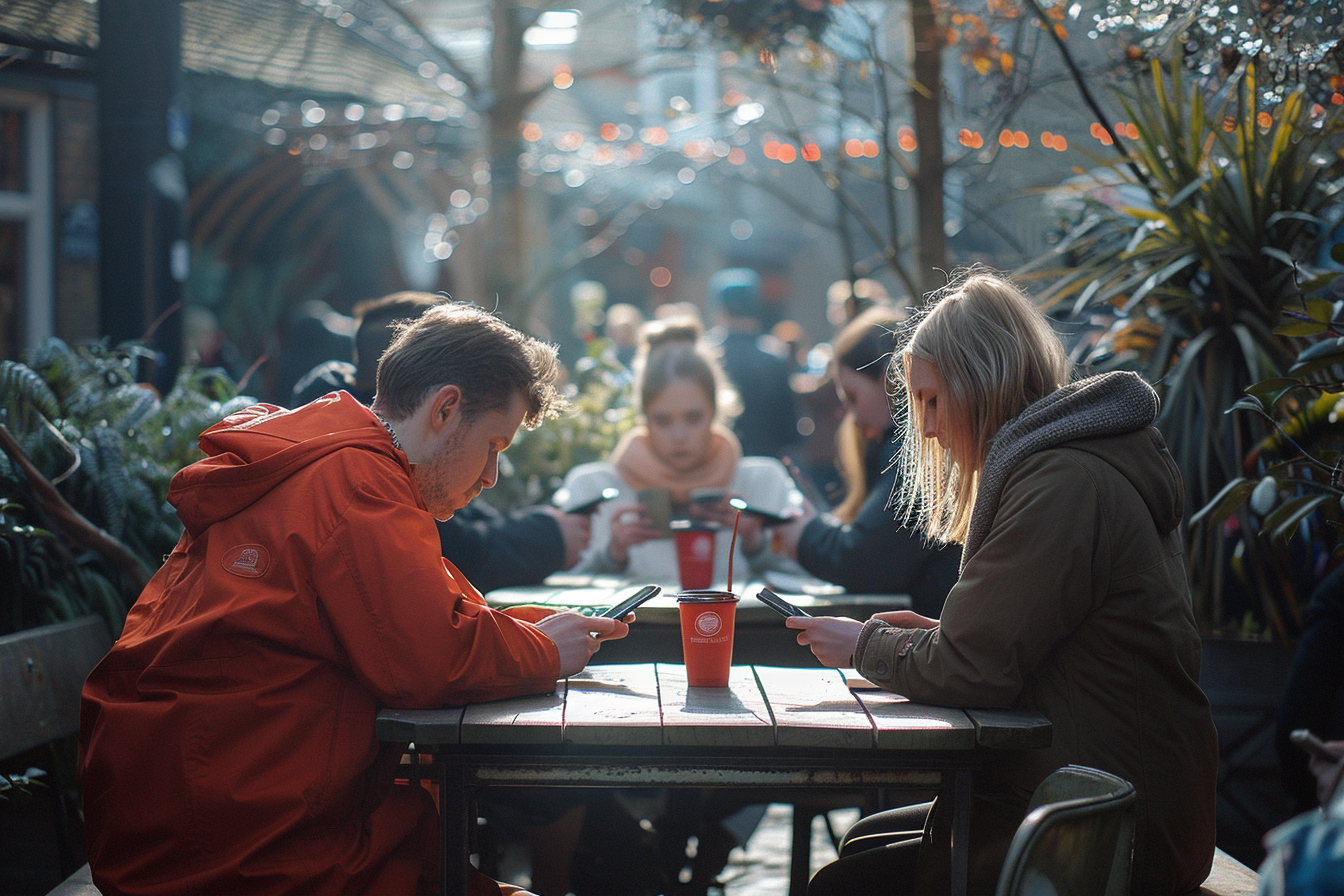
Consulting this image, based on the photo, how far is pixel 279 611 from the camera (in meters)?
1.73

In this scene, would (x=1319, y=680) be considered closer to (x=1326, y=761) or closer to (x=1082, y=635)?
(x=1082, y=635)

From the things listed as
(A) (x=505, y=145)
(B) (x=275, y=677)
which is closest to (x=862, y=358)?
(B) (x=275, y=677)

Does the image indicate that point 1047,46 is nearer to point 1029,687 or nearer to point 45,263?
point 1029,687

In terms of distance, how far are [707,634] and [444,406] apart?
0.62m

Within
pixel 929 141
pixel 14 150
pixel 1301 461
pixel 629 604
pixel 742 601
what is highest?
pixel 14 150

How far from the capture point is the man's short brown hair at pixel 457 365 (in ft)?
6.63

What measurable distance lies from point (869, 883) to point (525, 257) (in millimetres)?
5953

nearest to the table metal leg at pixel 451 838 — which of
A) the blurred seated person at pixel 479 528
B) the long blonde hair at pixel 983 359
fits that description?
the long blonde hair at pixel 983 359

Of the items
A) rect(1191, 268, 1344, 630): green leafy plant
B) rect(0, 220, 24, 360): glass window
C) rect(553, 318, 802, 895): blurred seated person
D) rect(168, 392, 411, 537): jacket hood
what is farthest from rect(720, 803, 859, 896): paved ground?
rect(0, 220, 24, 360): glass window

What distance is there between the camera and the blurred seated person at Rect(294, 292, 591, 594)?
3348mm

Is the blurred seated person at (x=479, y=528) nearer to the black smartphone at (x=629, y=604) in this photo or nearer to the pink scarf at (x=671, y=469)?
the pink scarf at (x=671, y=469)

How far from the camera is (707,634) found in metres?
2.05

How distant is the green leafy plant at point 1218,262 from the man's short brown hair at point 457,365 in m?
2.07

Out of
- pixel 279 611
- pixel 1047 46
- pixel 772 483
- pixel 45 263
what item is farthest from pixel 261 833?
pixel 45 263
